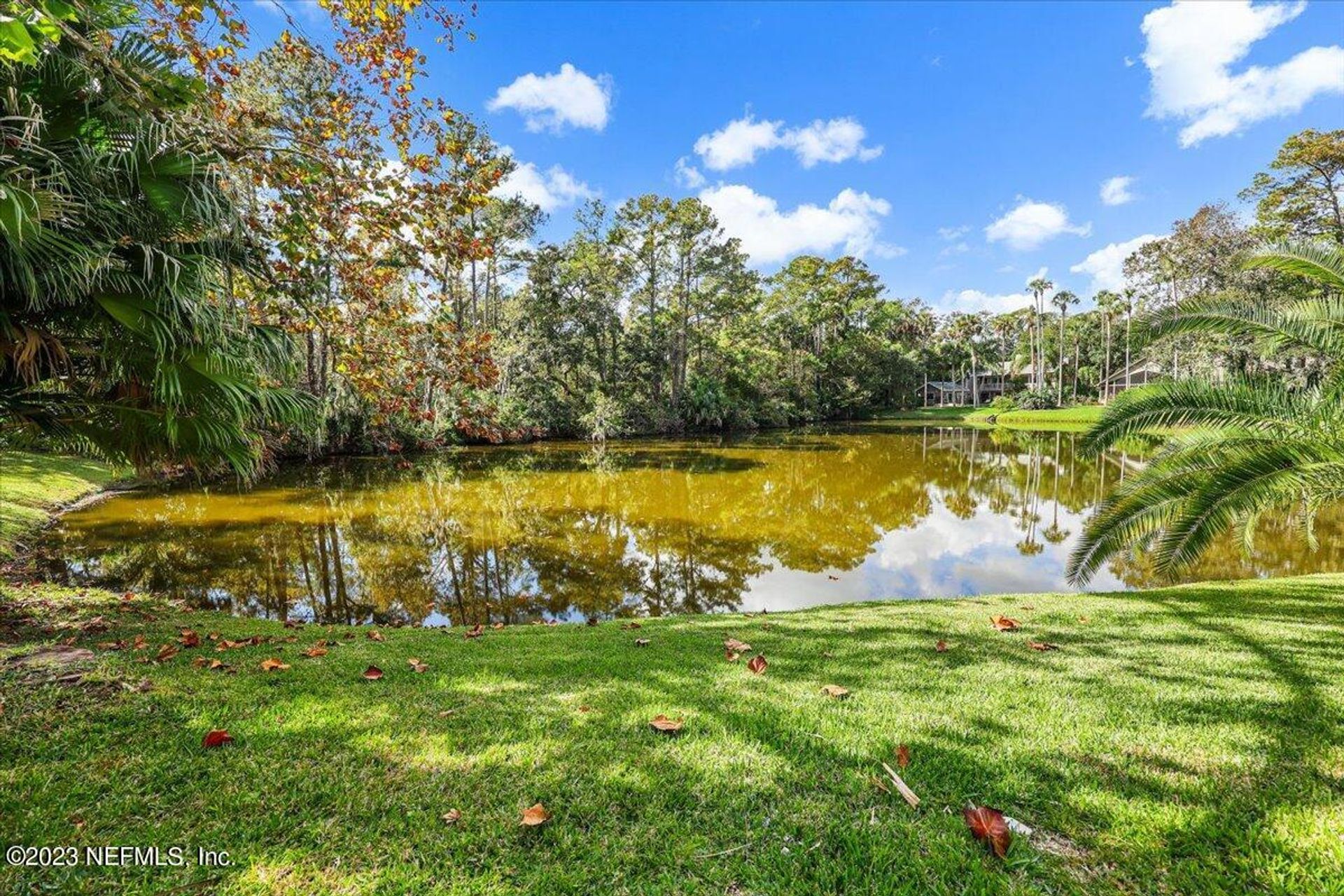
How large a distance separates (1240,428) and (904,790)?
6883 mm

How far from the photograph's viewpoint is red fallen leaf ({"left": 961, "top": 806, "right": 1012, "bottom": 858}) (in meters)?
2.00

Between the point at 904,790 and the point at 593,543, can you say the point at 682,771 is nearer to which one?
the point at 904,790

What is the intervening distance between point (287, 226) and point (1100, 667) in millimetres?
6854

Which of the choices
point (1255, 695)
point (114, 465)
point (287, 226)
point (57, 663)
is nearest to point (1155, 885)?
point (1255, 695)

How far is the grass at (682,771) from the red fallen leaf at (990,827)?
0.04 m

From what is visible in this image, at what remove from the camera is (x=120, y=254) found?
355 cm

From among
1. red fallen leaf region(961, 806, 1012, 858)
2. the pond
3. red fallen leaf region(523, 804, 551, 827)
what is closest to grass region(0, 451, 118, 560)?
the pond

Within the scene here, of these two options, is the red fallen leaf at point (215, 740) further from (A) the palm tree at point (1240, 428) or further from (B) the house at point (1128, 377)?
(B) the house at point (1128, 377)

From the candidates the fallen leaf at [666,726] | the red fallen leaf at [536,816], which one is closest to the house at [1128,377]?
the fallen leaf at [666,726]

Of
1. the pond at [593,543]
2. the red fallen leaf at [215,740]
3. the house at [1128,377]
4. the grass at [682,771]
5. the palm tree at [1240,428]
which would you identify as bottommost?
the pond at [593,543]

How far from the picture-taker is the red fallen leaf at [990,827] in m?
2.00

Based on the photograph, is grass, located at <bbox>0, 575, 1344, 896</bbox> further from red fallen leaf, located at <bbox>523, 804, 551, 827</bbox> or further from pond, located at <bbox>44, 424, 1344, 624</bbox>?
pond, located at <bbox>44, 424, 1344, 624</bbox>

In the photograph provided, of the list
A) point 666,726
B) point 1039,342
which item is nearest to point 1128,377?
point 1039,342

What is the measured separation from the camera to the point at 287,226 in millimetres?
4469
